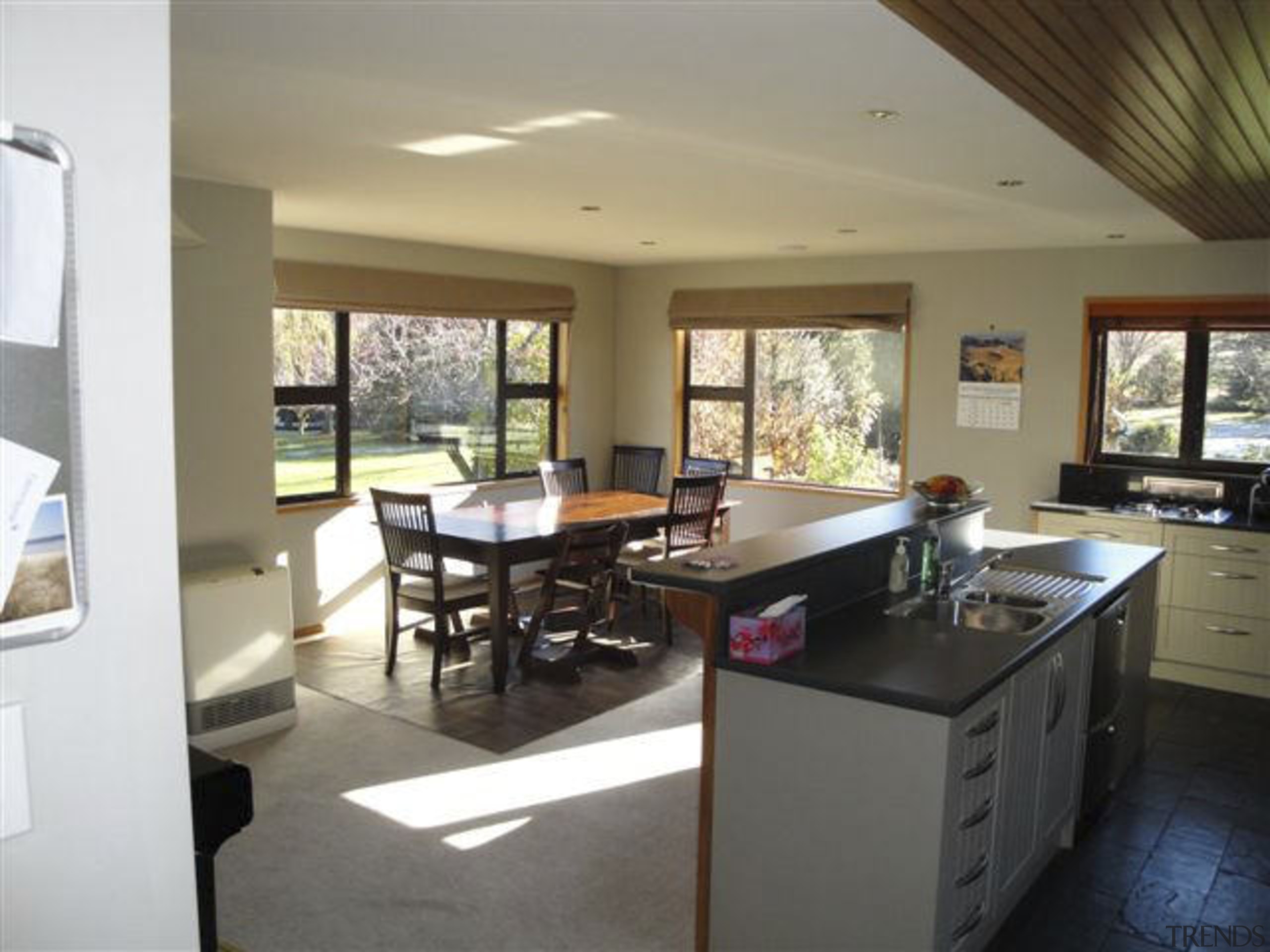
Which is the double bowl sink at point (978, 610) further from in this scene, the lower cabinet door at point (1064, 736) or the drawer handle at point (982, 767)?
the drawer handle at point (982, 767)

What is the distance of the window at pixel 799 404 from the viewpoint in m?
6.80

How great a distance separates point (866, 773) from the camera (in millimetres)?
2443

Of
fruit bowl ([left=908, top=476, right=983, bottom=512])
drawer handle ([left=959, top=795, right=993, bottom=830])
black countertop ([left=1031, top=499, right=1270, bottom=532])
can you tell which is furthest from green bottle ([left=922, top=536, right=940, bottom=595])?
black countertop ([left=1031, top=499, right=1270, bottom=532])

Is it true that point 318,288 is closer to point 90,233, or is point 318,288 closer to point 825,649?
point 825,649

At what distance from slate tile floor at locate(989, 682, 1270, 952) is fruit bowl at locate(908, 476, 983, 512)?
4.06 ft

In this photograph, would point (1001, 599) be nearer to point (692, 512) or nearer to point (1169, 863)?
point (1169, 863)

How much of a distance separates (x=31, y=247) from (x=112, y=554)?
0.34m

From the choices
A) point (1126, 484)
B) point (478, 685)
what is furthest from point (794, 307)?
point (478, 685)

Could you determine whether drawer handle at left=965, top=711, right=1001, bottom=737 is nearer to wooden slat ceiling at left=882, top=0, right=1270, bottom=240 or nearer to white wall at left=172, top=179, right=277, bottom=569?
wooden slat ceiling at left=882, top=0, right=1270, bottom=240

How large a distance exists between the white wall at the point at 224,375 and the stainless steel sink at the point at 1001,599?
308cm

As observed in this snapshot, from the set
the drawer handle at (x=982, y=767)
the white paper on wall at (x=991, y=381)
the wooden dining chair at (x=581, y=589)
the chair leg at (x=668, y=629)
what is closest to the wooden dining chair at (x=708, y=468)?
the chair leg at (x=668, y=629)

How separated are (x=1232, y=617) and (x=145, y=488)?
5369 mm

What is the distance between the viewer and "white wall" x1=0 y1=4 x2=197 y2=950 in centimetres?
110

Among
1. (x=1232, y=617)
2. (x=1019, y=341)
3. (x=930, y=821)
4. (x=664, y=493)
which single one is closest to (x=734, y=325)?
(x=664, y=493)
